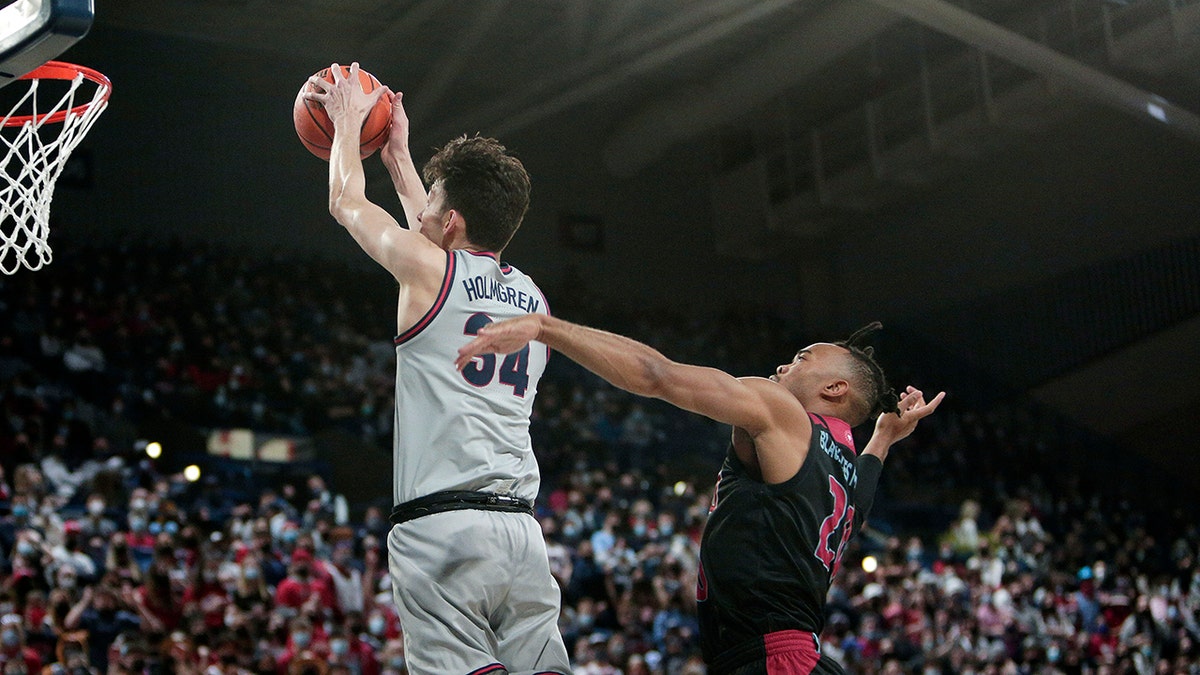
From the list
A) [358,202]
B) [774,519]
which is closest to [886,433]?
[774,519]

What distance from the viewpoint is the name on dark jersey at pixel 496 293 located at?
3670mm

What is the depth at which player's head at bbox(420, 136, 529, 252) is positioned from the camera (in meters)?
3.78

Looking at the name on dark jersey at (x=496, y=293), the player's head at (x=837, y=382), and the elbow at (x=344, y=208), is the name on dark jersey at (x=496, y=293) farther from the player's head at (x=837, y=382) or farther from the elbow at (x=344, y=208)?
the player's head at (x=837, y=382)

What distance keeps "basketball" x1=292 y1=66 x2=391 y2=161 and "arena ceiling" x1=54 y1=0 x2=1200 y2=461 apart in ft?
42.7

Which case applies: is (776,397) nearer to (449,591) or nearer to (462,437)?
(462,437)

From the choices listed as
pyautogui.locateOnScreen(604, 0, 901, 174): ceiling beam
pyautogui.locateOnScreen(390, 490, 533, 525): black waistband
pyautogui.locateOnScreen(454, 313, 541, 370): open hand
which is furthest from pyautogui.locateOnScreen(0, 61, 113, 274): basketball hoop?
pyautogui.locateOnScreen(604, 0, 901, 174): ceiling beam

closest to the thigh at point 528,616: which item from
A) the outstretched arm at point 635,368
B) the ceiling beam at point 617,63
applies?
the outstretched arm at point 635,368

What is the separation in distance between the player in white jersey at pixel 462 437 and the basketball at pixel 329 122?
1.16 ft

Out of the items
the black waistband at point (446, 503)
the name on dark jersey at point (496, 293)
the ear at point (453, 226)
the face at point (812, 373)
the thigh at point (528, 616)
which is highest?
the ear at point (453, 226)

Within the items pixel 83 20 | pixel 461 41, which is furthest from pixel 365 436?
pixel 83 20

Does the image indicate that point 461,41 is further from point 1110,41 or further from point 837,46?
point 1110,41

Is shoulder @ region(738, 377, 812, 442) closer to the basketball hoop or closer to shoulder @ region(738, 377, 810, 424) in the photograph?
shoulder @ region(738, 377, 810, 424)

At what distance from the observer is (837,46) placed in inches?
763

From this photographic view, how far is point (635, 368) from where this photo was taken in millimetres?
3262
